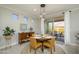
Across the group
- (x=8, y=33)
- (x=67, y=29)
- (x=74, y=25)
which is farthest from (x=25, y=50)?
(x=74, y=25)

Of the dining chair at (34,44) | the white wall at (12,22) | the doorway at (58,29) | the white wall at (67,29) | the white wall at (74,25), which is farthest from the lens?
the white wall at (74,25)

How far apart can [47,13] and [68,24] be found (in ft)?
3.70

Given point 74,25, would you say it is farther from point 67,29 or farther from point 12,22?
point 12,22

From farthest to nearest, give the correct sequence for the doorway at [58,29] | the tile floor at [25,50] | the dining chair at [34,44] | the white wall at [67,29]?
1. the white wall at [67,29]
2. the dining chair at [34,44]
3. the doorway at [58,29]
4. the tile floor at [25,50]

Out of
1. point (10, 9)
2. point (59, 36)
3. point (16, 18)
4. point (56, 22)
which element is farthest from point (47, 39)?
point (10, 9)

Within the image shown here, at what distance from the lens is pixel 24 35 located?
384cm

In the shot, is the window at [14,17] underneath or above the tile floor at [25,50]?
above

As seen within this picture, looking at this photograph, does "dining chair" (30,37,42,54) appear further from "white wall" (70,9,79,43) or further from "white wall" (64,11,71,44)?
"white wall" (70,9,79,43)

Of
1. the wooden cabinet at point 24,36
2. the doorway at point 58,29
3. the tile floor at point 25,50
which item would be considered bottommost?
the tile floor at point 25,50

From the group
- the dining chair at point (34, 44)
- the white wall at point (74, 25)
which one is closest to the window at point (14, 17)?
the dining chair at point (34, 44)

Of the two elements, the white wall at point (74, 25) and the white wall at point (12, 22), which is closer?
the white wall at point (12, 22)

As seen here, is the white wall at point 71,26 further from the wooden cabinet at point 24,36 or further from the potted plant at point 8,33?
the potted plant at point 8,33

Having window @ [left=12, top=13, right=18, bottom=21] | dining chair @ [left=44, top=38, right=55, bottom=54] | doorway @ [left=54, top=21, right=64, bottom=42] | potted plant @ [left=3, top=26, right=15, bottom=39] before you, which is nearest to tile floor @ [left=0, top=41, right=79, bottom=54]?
dining chair @ [left=44, top=38, right=55, bottom=54]
